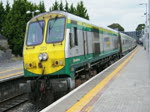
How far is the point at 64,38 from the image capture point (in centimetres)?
959

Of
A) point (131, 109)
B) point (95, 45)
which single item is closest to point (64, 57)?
point (131, 109)

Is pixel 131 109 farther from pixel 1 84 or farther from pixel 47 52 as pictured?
pixel 1 84

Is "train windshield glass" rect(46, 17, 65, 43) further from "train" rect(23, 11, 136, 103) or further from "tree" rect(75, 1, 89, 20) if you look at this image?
"tree" rect(75, 1, 89, 20)

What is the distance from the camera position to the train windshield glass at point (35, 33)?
401 inches

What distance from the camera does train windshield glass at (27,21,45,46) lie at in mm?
10180

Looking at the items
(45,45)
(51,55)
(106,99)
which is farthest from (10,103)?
(106,99)

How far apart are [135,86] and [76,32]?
3.21 m

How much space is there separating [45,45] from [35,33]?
87 cm

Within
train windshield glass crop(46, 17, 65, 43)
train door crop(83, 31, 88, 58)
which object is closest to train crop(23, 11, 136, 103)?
train windshield glass crop(46, 17, 65, 43)

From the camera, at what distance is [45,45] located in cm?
987

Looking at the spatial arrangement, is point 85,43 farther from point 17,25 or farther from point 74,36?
point 17,25

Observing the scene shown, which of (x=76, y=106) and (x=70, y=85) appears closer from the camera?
(x=76, y=106)

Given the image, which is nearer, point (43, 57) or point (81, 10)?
point (43, 57)

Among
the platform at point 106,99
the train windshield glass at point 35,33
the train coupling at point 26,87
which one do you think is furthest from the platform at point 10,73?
the platform at point 106,99
